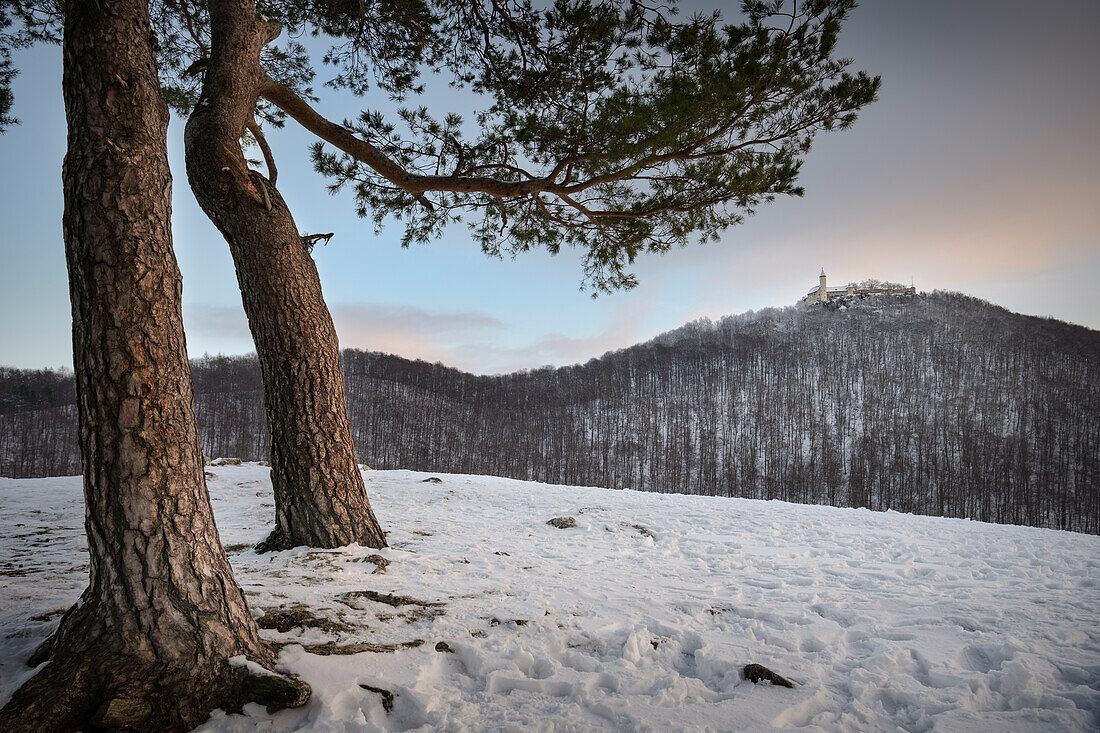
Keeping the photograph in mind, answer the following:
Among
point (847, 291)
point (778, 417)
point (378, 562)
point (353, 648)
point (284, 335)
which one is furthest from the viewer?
point (847, 291)

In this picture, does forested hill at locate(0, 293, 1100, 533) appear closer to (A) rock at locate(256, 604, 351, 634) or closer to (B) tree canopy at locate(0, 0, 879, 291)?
(B) tree canopy at locate(0, 0, 879, 291)

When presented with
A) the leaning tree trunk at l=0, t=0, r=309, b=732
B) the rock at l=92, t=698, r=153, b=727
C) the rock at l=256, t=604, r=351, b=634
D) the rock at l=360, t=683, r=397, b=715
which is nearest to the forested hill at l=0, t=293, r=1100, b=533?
the rock at l=256, t=604, r=351, b=634

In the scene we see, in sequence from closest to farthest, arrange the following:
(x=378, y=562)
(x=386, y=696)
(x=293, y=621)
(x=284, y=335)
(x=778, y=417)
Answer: (x=386, y=696)
(x=293, y=621)
(x=378, y=562)
(x=284, y=335)
(x=778, y=417)

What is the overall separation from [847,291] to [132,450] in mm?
85360

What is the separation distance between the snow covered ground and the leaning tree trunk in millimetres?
196

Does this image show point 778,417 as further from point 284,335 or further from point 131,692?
point 131,692

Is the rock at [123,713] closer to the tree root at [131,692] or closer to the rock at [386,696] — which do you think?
the tree root at [131,692]

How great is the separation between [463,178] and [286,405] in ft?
9.13

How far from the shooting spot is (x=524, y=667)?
2.14m

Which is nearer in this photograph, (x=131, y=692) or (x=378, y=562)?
(x=131, y=692)

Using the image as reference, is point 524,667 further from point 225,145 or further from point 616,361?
point 616,361

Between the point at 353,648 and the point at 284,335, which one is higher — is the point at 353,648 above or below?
below

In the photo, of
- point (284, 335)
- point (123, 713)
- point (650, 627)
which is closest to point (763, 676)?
point (650, 627)

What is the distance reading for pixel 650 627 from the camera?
104 inches
